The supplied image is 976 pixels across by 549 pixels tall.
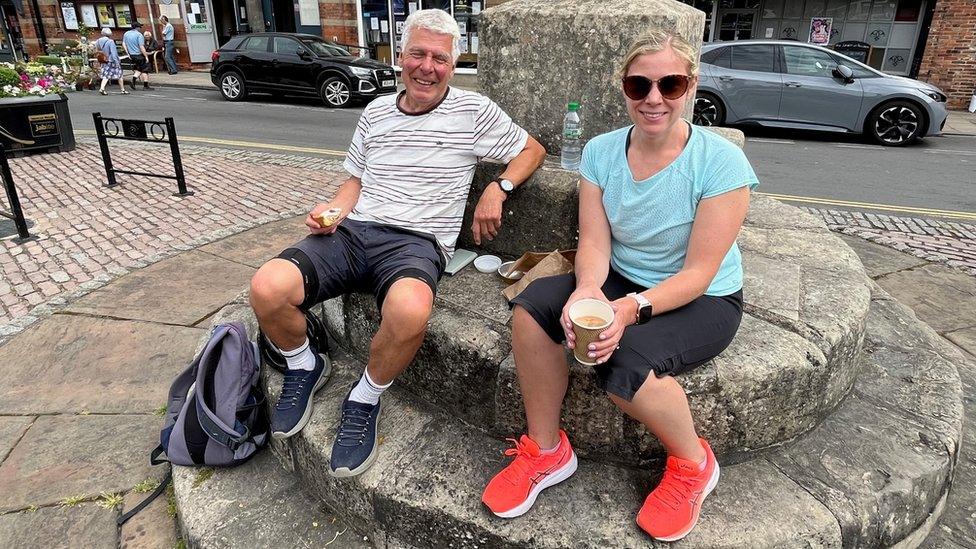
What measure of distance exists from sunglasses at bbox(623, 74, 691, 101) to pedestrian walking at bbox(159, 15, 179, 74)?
2069cm

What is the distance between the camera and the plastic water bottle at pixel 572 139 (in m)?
2.93

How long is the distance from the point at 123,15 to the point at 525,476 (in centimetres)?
2408

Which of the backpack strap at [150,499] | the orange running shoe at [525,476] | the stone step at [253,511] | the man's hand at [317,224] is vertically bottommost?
the backpack strap at [150,499]

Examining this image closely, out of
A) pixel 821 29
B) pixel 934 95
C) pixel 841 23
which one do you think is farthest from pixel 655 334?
pixel 841 23

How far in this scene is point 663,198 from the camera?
1955 mm

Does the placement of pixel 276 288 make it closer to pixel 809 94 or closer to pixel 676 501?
pixel 676 501

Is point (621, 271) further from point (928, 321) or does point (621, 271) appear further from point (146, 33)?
point (146, 33)

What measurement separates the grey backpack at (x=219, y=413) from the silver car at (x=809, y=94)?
30.7 feet

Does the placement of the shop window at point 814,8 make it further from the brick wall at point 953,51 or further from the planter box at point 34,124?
the planter box at point 34,124

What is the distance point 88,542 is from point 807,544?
230 cm

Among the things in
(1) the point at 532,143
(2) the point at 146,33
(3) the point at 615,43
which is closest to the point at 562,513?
(1) the point at 532,143

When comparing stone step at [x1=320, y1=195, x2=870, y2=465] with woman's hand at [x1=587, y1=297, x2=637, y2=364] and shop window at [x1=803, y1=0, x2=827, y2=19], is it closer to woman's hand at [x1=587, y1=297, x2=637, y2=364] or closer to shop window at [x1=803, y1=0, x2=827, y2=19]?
woman's hand at [x1=587, y1=297, x2=637, y2=364]

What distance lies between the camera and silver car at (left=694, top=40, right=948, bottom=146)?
9.34m

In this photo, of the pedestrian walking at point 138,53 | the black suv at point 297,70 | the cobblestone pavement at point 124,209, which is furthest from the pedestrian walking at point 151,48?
the cobblestone pavement at point 124,209
